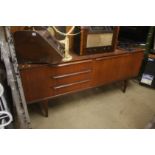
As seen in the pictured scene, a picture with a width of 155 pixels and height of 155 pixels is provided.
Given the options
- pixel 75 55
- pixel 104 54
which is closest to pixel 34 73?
pixel 75 55

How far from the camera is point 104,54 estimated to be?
187 cm

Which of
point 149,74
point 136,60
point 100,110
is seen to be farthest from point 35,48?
point 149,74

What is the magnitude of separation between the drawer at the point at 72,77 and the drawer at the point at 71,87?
0.04 metres

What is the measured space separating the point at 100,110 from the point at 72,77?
0.63 metres

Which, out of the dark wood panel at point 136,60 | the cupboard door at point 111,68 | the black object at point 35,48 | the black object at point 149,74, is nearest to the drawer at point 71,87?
the cupboard door at point 111,68

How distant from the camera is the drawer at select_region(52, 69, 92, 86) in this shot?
1.65 metres

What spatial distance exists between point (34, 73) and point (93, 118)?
0.89 meters

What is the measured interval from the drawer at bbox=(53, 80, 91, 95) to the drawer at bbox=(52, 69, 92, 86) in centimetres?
4

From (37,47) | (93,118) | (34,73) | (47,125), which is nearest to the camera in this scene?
(37,47)

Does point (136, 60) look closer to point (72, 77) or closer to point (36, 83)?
point (72, 77)

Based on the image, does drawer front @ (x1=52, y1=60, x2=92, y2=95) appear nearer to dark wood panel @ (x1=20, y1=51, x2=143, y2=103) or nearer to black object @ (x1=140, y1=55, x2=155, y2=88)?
dark wood panel @ (x1=20, y1=51, x2=143, y2=103)
